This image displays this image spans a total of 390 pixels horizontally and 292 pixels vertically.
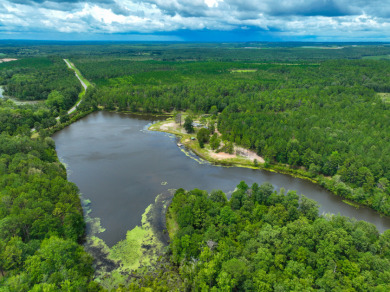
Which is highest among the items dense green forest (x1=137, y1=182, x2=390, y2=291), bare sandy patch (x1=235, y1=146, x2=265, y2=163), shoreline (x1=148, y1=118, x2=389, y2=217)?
dense green forest (x1=137, y1=182, x2=390, y2=291)

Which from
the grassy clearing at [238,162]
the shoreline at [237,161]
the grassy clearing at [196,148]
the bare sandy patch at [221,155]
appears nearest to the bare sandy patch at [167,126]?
the grassy clearing at [196,148]

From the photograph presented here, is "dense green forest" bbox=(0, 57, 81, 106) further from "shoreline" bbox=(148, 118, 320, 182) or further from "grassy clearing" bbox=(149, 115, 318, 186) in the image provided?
"shoreline" bbox=(148, 118, 320, 182)

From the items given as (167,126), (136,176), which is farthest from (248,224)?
(167,126)

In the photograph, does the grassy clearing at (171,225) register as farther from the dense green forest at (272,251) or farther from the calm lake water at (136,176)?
the calm lake water at (136,176)

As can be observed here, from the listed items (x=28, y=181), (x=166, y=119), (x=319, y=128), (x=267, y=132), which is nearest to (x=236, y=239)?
(x=28, y=181)

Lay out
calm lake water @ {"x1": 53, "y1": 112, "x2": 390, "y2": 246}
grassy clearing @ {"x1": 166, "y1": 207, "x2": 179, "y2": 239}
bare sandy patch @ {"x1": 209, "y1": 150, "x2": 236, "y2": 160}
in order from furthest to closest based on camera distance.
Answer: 1. bare sandy patch @ {"x1": 209, "y1": 150, "x2": 236, "y2": 160}
2. calm lake water @ {"x1": 53, "y1": 112, "x2": 390, "y2": 246}
3. grassy clearing @ {"x1": 166, "y1": 207, "x2": 179, "y2": 239}

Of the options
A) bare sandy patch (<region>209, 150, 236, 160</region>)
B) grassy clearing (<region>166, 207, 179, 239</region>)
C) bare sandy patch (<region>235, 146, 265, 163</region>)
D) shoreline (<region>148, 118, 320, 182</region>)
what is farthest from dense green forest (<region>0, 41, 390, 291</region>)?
bare sandy patch (<region>209, 150, 236, 160</region>)
